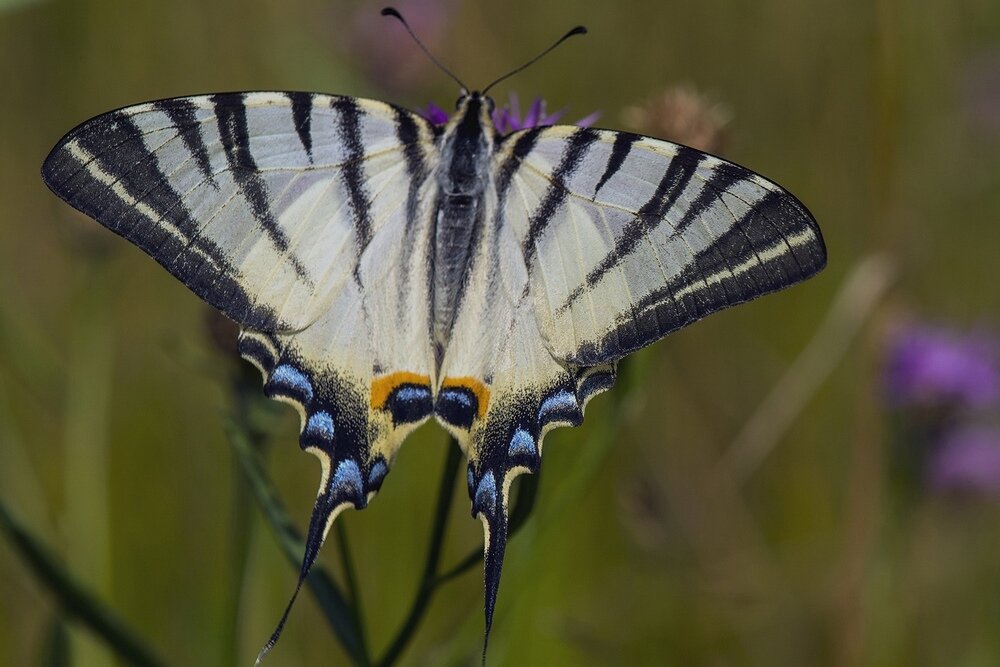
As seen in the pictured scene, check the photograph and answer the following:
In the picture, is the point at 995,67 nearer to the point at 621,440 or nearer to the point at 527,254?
the point at 621,440

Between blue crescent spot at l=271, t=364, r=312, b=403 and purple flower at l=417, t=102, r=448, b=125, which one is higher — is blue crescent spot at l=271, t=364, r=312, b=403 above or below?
below

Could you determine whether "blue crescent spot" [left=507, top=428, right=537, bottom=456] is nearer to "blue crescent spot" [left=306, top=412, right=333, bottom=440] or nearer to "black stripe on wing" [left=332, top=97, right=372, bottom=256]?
"blue crescent spot" [left=306, top=412, right=333, bottom=440]

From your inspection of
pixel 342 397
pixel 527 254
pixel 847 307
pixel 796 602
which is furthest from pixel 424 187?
pixel 796 602

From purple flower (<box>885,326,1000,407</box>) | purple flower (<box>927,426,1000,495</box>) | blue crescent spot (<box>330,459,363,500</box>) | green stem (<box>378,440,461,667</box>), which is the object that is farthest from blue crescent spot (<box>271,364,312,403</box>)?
purple flower (<box>927,426,1000,495</box>)

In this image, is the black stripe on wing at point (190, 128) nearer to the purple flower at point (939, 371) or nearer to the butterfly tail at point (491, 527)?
the butterfly tail at point (491, 527)

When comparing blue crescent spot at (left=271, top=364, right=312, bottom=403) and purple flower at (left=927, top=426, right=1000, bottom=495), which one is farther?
purple flower at (left=927, top=426, right=1000, bottom=495)

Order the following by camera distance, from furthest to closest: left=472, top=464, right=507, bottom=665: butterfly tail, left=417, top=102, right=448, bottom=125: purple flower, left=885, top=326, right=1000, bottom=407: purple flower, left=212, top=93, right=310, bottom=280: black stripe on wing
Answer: left=885, top=326, right=1000, bottom=407: purple flower
left=417, top=102, right=448, bottom=125: purple flower
left=212, top=93, right=310, bottom=280: black stripe on wing
left=472, top=464, right=507, bottom=665: butterfly tail
